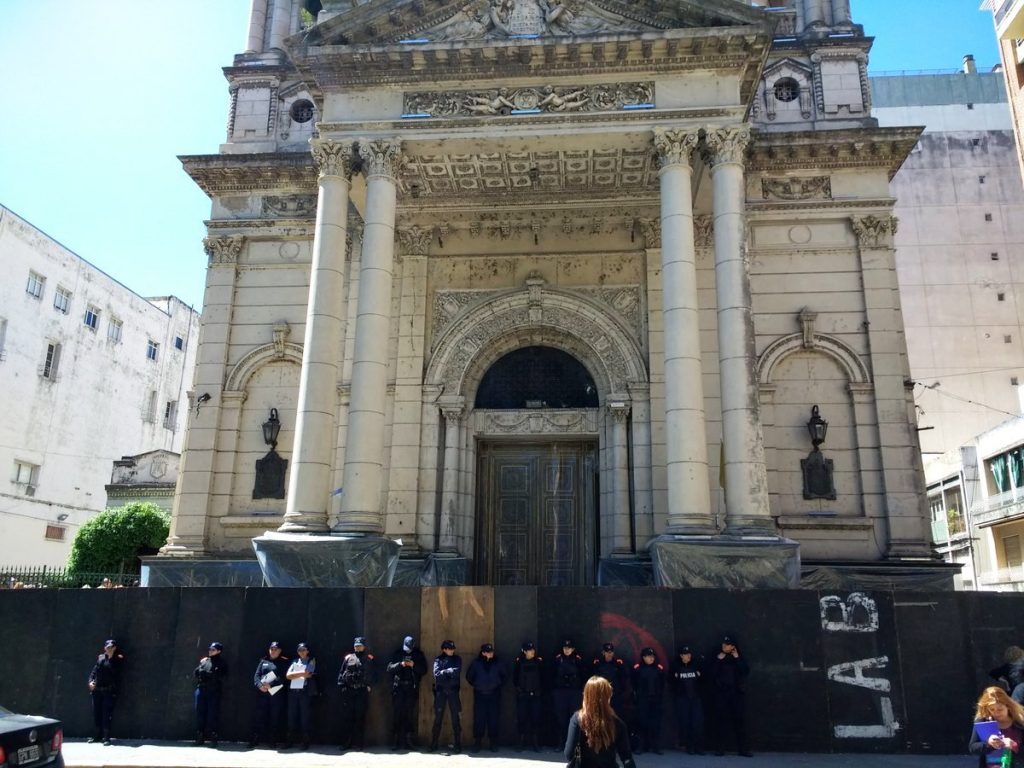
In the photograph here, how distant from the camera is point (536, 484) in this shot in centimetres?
2078

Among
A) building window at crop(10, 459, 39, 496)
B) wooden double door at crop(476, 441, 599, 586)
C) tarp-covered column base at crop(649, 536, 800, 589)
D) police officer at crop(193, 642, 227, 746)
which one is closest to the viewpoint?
police officer at crop(193, 642, 227, 746)

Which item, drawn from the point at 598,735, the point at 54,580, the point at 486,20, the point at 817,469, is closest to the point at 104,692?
the point at 598,735

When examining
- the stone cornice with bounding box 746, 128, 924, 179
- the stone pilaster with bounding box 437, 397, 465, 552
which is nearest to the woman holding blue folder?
the stone pilaster with bounding box 437, 397, 465, 552

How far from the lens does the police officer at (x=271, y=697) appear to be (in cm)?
1233

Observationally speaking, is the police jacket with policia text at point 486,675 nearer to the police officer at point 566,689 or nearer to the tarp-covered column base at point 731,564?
the police officer at point 566,689

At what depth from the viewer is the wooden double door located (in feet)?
65.9

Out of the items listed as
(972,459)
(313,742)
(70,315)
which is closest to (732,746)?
(313,742)

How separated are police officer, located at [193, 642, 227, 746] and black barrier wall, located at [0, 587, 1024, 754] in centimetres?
27

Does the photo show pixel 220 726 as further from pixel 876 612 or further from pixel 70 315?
pixel 70 315

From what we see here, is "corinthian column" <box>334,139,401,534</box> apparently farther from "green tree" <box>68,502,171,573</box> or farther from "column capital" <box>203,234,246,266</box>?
"green tree" <box>68,502,171,573</box>

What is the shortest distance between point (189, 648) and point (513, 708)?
5.46m

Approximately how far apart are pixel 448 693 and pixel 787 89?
18.3 m

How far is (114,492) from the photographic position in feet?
127

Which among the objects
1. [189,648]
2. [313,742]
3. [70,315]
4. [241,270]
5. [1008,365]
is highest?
[70,315]
